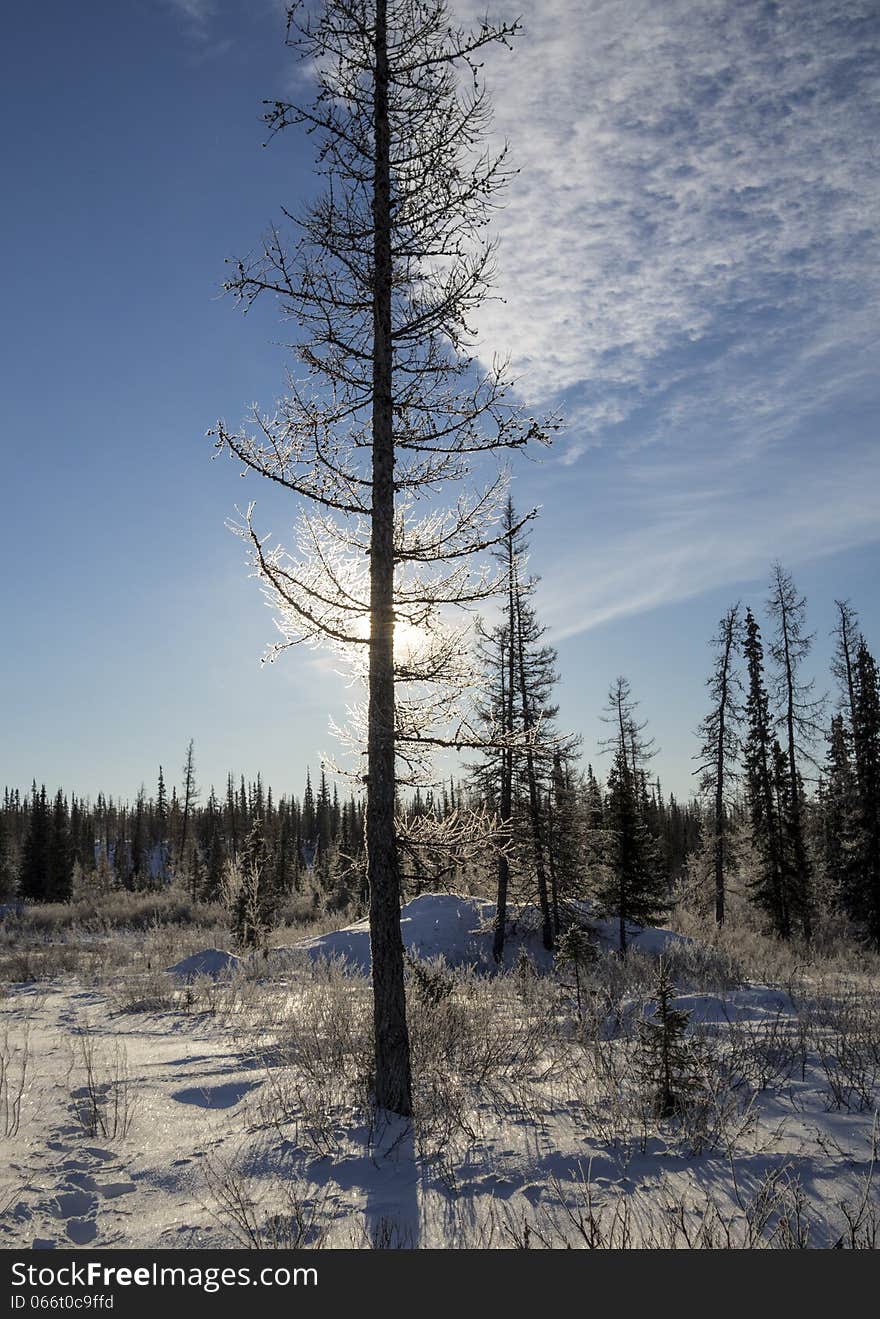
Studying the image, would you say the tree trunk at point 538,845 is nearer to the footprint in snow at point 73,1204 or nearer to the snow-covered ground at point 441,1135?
the snow-covered ground at point 441,1135

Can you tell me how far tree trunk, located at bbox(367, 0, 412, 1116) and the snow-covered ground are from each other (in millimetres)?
556

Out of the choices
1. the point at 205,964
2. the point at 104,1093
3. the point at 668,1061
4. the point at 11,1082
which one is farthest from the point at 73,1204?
the point at 205,964

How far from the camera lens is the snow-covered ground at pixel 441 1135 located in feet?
12.2

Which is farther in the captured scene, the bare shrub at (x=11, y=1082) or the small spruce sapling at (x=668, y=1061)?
the bare shrub at (x=11, y=1082)

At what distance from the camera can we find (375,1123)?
535cm

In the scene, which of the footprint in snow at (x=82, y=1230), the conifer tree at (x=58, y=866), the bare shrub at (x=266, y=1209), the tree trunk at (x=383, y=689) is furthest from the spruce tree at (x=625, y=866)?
the conifer tree at (x=58, y=866)

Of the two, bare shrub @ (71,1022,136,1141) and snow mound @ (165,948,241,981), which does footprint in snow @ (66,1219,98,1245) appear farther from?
snow mound @ (165,948,241,981)

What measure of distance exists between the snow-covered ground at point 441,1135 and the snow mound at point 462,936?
11874mm

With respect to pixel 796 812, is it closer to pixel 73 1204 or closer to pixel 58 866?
pixel 73 1204

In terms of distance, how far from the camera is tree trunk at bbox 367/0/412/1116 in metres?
5.90

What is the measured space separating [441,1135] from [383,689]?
11.2ft

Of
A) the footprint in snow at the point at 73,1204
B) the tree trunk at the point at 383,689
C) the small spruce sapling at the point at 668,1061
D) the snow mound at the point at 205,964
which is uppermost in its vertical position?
the tree trunk at the point at 383,689

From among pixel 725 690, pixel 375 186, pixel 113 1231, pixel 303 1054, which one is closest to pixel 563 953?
pixel 303 1054

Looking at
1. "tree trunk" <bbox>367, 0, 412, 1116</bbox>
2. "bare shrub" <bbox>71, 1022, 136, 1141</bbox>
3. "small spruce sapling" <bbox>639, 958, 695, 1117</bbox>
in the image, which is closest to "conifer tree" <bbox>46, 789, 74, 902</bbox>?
"bare shrub" <bbox>71, 1022, 136, 1141</bbox>
